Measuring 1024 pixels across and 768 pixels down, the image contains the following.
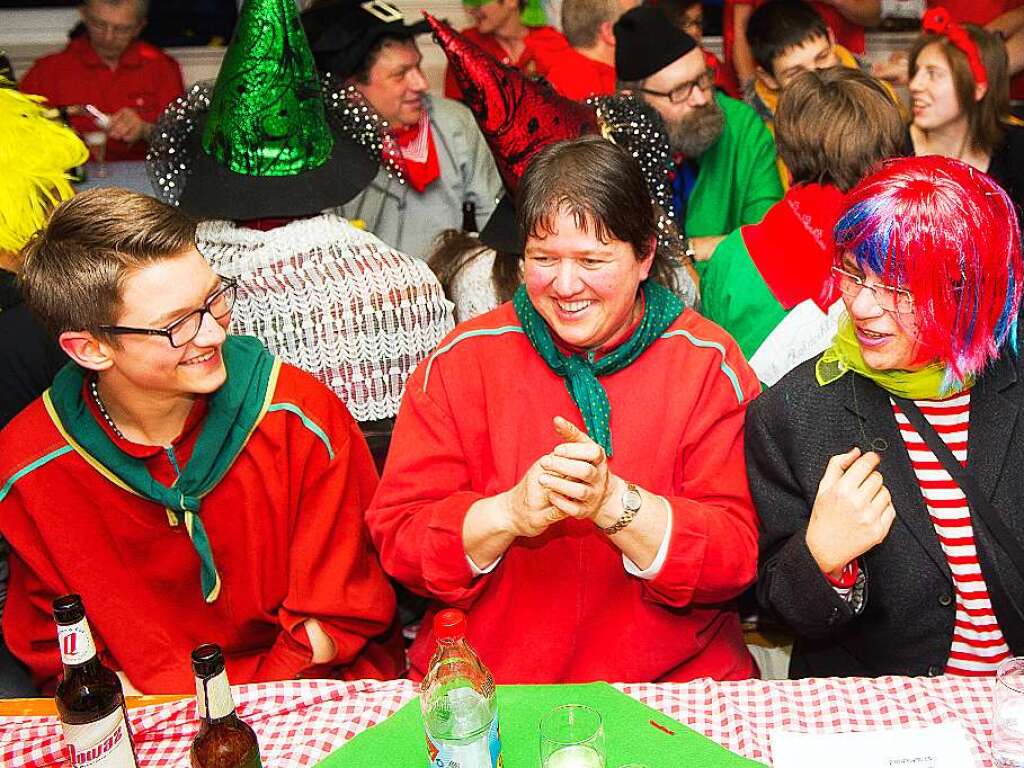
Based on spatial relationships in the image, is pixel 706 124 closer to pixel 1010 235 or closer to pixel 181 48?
pixel 1010 235

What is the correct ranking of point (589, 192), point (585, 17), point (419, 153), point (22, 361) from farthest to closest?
point (585, 17)
point (419, 153)
point (22, 361)
point (589, 192)

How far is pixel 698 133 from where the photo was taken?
3.90m

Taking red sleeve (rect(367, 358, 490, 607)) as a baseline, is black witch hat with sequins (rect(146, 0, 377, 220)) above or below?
above

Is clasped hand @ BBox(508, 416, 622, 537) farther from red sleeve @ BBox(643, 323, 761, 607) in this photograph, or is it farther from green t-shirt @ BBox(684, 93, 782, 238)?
green t-shirt @ BBox(684, 93, 782, 238)

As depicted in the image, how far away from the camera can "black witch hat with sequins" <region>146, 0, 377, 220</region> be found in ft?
8.44

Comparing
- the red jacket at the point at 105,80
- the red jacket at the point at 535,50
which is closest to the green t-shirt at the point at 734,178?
the red jacket at the point at 535,50

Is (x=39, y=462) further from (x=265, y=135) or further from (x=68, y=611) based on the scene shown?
(x=265, y=135)

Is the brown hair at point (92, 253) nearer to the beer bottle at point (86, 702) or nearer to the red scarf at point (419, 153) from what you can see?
the beer bottle at point (86, 702)

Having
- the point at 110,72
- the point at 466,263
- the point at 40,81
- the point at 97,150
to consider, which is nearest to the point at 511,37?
the point at 110,72

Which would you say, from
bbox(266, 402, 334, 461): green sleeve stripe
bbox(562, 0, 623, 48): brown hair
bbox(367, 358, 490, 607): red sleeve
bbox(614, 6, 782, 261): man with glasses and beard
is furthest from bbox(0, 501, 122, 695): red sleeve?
bbox(562, 0, 623, 48): brown hair

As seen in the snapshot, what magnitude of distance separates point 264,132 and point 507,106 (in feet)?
1.97

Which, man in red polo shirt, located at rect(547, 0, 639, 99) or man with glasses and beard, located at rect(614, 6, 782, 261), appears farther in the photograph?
man in red polo shirt, located at rect(547, 0, 639, 99)

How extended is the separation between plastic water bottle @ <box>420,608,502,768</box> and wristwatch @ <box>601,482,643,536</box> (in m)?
0.42

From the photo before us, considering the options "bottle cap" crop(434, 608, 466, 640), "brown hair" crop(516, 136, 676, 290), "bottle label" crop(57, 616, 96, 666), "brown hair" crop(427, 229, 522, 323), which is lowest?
"brown hair" crop(427, 229, 522, 323)
